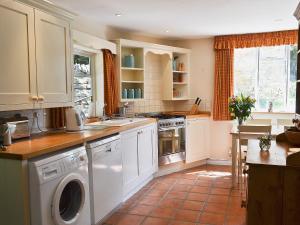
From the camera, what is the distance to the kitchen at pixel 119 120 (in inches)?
80.1

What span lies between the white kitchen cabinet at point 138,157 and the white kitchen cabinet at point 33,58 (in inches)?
36.5

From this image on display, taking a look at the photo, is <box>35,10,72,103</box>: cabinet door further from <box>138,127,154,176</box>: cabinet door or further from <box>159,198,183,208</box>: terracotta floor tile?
<box>159,198,183,208</box>: terracotta floor tile

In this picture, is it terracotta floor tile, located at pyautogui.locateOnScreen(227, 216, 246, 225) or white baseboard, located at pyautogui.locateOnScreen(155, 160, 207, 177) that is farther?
white baseboard, located at pyautogui.locateOnScreen(155, 160, 207, 177)

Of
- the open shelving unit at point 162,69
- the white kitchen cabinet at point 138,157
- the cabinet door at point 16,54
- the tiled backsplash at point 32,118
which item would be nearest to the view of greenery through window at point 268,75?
the open shelving unit at point 162,69

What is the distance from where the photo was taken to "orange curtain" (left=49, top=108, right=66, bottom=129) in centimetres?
302

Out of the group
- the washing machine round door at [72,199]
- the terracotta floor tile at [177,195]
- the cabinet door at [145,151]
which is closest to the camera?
the washing machine round door at [72,199]

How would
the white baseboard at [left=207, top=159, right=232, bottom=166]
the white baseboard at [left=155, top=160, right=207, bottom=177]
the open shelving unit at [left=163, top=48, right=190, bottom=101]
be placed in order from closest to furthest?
the white baseboard at [left=155, top=160, right=207, bottom=177] < the open shelving unit at [left=163, top=48, right=190, bottom=101] < the white baseboard at [left=207, top=159, right=232, bottom=166]

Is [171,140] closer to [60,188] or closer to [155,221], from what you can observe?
[155,221]

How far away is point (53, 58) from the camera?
2594mm

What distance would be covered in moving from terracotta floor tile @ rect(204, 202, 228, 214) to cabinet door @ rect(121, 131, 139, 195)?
0.94 meters

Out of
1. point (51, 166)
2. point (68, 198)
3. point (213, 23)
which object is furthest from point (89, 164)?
point (213, 23)

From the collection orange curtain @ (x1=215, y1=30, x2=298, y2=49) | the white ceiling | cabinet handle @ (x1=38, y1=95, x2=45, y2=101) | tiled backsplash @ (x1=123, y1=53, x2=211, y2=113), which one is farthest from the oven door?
cabinet handle @ (x1=38, y1=95, x2=45, y2=101)

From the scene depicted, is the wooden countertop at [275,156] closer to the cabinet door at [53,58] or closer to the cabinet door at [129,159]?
the cabinet door at [129,159]

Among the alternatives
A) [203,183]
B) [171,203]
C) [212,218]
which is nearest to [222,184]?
[203,183]
